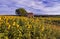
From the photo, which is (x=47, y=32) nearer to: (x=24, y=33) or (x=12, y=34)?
(x=24, y=33)

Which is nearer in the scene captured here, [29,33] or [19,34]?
[19,34]

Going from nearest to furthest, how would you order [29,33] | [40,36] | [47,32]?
[29,33], [40,36], [47,32]

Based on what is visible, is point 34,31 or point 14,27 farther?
point 34,31

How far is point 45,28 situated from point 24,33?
1.89 meters

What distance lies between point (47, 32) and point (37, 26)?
0.67 metres

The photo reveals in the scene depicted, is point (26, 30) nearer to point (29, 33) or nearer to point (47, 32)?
point (29, 33)

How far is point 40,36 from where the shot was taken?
366 inches

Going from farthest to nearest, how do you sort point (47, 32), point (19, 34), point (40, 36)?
point (47, 32) → point (40, 36) → point (19, 34)

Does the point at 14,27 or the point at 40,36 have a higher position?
the point at 14,27

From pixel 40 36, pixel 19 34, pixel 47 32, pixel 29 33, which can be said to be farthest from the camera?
pixel 47 32

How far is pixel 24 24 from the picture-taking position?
9547 millimetres

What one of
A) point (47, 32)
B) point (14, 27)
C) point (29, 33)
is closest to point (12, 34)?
point (14, 27)

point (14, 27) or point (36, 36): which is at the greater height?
point (14, 27)

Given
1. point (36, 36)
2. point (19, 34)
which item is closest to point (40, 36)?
point (36, 36)
